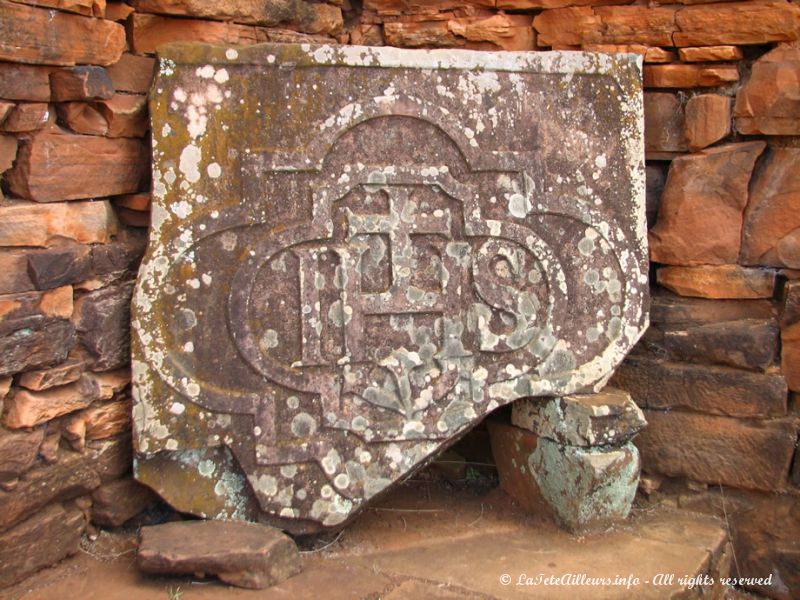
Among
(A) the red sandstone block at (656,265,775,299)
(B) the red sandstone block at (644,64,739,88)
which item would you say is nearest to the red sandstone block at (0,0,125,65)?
(B) the red sandstone block at (644,64,739,88)

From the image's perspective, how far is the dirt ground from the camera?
9.66 feet

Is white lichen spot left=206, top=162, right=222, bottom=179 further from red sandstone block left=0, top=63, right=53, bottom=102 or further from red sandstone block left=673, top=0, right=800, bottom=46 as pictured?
red sandstone block left=673, top=0, right=800, bottom=46

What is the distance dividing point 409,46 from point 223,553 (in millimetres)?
2334

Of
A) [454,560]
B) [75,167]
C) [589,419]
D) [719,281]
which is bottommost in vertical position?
[454,560]

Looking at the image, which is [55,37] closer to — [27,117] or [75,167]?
[27,117]

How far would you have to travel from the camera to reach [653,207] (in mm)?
3936

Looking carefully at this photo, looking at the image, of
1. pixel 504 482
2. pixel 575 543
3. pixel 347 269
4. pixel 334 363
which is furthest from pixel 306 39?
pixel 575 543

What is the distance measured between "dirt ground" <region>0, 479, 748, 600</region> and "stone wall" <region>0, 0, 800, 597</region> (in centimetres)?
18

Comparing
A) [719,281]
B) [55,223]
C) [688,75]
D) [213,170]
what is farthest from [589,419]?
[55,223]

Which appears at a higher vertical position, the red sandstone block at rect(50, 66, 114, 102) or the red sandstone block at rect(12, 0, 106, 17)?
the red sandstone block at rect(12, 0, 106, 17)

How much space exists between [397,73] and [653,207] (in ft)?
4.42

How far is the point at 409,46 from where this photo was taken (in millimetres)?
4039

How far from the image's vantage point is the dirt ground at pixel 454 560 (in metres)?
2.95

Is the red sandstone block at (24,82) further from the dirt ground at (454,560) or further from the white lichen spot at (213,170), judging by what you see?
the dirt ground at (454,560)
